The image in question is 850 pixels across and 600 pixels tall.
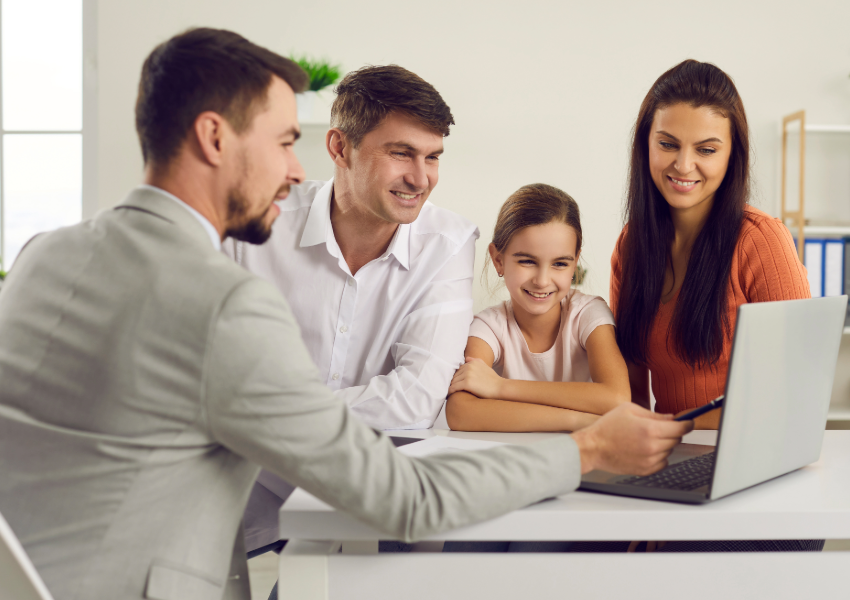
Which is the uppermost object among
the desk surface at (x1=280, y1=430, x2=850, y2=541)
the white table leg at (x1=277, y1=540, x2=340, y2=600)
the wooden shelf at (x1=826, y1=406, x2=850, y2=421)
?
the desk surface at (x1=280, y1=430, x2=850, y2=541)

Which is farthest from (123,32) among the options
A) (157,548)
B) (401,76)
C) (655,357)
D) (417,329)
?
(157,548)

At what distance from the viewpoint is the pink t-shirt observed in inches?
60.3

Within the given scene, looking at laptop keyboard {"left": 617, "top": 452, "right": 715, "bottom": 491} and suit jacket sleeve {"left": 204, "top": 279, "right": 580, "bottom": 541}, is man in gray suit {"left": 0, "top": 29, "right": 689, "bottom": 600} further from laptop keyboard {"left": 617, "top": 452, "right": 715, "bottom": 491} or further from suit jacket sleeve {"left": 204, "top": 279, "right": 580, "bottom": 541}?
laptop keyboard {"left": 617, "top": 452, "right": 715, "bottom": 491}

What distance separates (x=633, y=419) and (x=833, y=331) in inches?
13.4

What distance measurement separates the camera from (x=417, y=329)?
4.55 ft

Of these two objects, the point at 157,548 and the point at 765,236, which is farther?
the point at 765,236

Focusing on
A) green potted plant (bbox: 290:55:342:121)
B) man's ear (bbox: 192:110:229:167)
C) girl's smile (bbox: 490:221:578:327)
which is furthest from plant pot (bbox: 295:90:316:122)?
man's ear (bbox: 192:110:229:167)

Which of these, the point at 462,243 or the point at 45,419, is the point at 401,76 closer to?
the point at 462,243

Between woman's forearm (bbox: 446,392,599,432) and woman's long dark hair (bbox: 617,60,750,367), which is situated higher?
woman's long dark hair (bbox: 617,60,750,367)

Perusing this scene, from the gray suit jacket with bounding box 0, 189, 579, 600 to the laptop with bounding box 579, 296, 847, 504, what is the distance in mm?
270

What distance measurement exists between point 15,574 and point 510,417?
809 millimetres

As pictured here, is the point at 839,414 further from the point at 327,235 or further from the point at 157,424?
the point at 157,424

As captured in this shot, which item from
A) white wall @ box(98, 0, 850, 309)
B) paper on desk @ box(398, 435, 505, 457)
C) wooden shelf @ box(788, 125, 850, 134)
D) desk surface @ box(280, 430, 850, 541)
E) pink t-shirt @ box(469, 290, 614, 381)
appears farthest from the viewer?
white wall @ box(98, 0, 850, 309)

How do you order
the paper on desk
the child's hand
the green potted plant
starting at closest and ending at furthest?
the paper on desk
the child's hand
the green potted plant
